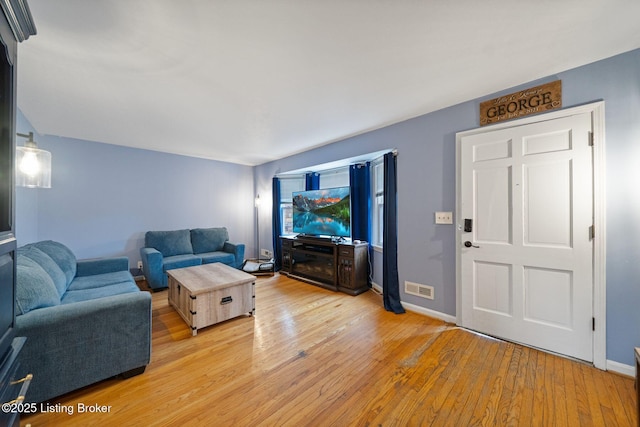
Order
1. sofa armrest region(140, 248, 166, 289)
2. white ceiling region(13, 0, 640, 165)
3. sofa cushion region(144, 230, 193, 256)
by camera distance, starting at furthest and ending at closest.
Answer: sofa cushion region(144, 230, 193, 256)
sofa armrest region(140, 248, 166, 289)
white ceiling region(13, 0, 640, 165)

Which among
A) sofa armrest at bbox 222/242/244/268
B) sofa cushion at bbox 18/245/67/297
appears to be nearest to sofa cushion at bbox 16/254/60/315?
sofa cushion at bbox 18/245/67/297

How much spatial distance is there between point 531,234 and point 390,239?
1301 mm

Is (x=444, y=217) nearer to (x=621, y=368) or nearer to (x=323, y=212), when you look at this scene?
(x=621, y=368)

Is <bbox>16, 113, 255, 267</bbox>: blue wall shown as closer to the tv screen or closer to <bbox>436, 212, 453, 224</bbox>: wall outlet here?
the tv screen

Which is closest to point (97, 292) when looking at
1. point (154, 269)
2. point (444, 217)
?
point (154, 269)

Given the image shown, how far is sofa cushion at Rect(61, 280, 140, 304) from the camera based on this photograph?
2.10 meters

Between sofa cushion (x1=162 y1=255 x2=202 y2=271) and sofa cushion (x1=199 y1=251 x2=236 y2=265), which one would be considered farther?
sofa cushion (x1=199 y1=251 x2=236 y2=265)

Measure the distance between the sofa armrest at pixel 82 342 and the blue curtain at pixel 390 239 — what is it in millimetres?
2389

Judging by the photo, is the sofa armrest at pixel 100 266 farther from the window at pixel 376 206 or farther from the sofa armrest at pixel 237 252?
the window at pixel 376 206

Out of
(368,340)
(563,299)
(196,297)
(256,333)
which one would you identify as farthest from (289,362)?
(563,299)

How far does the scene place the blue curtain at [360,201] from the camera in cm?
364

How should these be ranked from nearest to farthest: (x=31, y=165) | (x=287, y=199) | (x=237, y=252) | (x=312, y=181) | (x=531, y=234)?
(x=31, y=165)
(x=531, y=234)
(x=237, y=252)
(x=312, y=181)
(x=287, y=199)

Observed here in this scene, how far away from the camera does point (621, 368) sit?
168 centimetres

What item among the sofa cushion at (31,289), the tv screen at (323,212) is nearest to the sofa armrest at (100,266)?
the sofa cushion at (31,289)
